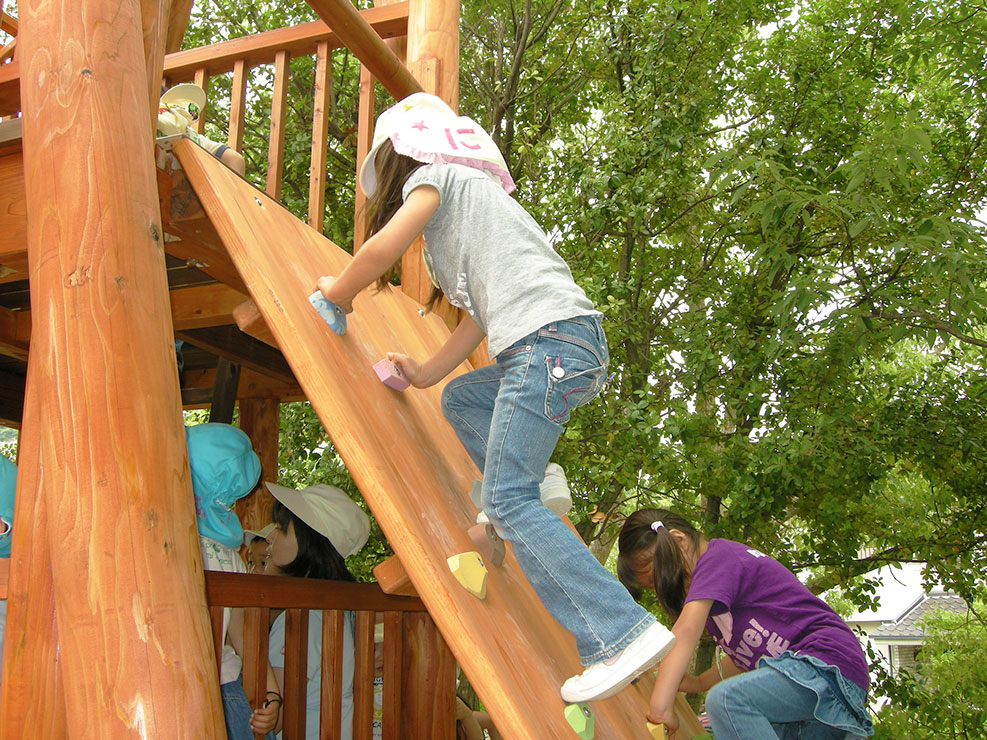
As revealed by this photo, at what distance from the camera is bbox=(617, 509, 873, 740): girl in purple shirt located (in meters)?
2.30

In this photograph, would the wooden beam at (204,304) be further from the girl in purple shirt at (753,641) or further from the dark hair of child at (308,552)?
the girl in purple shirt at (753,641)

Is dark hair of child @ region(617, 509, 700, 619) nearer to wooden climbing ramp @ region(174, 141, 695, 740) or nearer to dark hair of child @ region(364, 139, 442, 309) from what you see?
wooden climbing ramp @ region(174, 141, 695, 740)

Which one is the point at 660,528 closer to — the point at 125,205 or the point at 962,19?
the point at 125,205

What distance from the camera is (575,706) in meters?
1.72

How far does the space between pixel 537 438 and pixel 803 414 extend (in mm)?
4284

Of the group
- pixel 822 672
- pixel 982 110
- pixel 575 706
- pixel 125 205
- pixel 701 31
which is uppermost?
pixel 701 31

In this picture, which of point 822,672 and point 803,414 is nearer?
point 822,672

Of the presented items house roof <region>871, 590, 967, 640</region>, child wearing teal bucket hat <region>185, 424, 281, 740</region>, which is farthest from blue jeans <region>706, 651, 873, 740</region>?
house roof <region>871, 590, 967, 640</region>

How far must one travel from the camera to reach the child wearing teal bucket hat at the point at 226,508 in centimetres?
266

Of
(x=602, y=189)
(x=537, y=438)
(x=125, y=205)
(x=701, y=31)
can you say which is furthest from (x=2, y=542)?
(x=701, y=31)

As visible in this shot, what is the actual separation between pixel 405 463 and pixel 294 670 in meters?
1.31

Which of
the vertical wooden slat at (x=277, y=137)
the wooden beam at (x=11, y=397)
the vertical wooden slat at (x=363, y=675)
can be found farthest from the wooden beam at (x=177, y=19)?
the wooden beam at (x=11, y=397)

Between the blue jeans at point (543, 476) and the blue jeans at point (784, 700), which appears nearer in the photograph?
the blue jeans at point (543, 476)

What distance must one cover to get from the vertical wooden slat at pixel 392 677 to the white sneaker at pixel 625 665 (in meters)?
1.73
